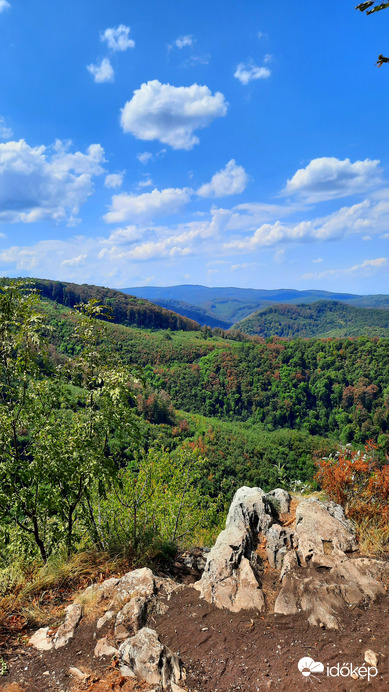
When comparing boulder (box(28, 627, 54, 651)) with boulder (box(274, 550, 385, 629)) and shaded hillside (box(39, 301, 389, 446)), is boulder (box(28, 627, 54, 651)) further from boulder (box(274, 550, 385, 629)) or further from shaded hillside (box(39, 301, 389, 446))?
shaded hillside (box(39, 301, 389, 446))

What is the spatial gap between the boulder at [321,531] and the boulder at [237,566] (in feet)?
2.71

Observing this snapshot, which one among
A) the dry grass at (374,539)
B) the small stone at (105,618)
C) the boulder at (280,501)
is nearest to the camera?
the small stone at (105,618)

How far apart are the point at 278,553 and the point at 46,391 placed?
486cm

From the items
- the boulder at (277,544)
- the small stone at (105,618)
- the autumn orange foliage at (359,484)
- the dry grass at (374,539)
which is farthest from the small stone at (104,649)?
the autumn orange foliage at (359,484)

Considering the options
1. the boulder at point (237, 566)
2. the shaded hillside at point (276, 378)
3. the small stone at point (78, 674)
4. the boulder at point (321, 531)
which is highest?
the boulder at point (321, 531)

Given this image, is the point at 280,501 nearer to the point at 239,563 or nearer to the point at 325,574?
the point at 239,563

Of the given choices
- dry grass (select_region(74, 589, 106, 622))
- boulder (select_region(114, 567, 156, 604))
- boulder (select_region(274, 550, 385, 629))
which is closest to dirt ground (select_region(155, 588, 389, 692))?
boulder (select_region(274, 550, 385, 629))

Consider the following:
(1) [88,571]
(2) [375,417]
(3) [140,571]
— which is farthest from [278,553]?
(2) [375,417]

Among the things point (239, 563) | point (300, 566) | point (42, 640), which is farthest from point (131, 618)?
point (300, 566)

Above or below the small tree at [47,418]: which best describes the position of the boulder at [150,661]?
below

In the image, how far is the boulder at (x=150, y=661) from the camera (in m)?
3.89

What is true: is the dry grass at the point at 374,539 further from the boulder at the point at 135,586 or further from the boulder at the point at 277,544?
the boulder at the point at 135,586

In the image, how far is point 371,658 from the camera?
3670mm

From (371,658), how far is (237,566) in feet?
7.56
